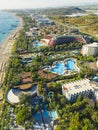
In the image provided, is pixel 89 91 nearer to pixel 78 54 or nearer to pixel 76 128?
pixel 76 128

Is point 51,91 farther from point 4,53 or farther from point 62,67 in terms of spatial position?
point 4,53

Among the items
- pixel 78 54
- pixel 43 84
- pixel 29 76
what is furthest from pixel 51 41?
pixel 43 84

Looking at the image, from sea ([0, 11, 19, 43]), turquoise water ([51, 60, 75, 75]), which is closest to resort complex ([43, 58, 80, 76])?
turquoise water ([51, 60, 75, 75])

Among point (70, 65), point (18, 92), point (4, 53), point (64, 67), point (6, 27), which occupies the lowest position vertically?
point (6, 27)

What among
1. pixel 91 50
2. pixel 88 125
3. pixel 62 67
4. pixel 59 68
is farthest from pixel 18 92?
pixel 91 50

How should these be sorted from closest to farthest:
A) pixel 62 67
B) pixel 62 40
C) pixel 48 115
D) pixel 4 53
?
1. pixel 48 115
2. pixel 62 67
3. pixel 4 53
4. pixel 62 40

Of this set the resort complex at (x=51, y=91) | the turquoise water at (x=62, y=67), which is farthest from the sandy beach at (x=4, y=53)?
the turquoise water at (x=62, y=67)
